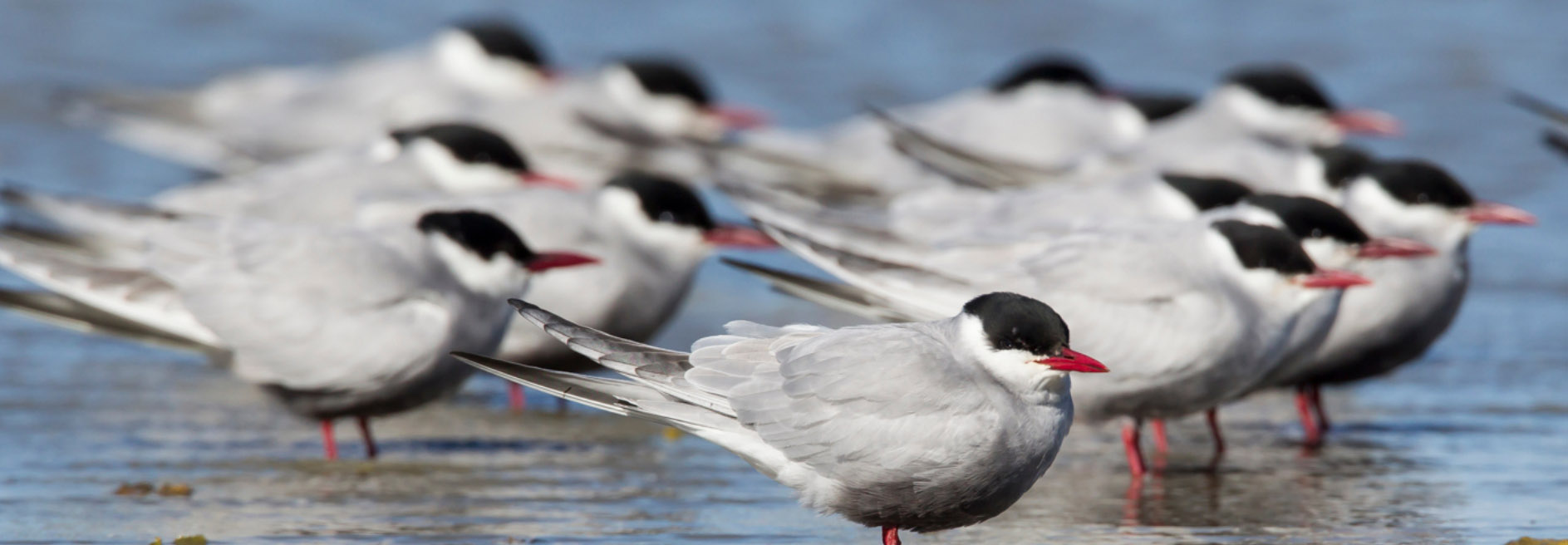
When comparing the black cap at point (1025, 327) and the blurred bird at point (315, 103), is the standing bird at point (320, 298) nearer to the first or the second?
the black cap at point (1025, 327)

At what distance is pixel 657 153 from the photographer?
912cm

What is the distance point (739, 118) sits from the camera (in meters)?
9.77

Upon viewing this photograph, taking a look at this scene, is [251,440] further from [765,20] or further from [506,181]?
[765,20]

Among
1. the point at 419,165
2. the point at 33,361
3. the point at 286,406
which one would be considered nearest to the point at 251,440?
the point at 286,406

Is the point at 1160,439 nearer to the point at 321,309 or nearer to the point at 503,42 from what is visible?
the point at 321,309

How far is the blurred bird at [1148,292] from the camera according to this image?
4.66m

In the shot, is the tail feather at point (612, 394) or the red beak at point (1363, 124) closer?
the tail feather at point (612, 394)

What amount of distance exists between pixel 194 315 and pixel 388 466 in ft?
2.05

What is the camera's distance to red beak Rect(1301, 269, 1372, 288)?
185 inches

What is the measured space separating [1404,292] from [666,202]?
211cm

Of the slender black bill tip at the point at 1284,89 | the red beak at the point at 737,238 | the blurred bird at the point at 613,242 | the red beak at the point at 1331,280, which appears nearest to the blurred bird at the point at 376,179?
the blurred bird at the point at 613,242

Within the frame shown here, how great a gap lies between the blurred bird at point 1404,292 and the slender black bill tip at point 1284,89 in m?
2.92

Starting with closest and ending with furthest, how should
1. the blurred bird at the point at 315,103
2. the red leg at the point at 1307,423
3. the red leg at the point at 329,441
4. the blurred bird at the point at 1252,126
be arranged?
the red leg at the point at 329,441
the red leg at the point at 1307,423
the blurred bird at the point at 1252,126
the blurred bird at the point at 315,103

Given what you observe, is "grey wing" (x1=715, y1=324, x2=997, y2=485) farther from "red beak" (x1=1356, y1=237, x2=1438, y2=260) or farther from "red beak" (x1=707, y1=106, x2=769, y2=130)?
"red beak" (x1=707, y1=106, x2=769, y2=130)
